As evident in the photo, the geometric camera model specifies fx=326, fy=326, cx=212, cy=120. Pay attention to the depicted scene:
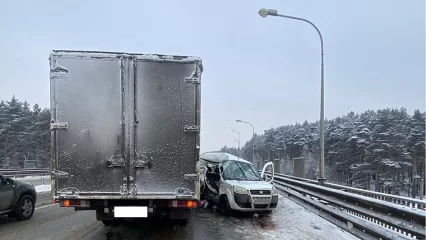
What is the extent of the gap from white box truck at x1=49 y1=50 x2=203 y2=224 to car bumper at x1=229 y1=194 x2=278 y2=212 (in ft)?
11.5

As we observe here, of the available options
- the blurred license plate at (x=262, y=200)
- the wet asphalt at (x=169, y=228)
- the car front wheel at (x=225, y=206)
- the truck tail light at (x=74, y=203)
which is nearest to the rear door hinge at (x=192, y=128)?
the truck tail light at (x=74, y=203)

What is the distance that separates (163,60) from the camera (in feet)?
18.2

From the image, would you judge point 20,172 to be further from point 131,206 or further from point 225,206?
point 131,206

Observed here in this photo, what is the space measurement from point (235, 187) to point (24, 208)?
5.49 meters

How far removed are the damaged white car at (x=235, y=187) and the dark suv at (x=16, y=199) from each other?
5005 mm

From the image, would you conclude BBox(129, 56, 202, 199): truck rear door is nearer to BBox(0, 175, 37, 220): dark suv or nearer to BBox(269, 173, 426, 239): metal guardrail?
BBox(269, 173, 426, 239): metal guardrail

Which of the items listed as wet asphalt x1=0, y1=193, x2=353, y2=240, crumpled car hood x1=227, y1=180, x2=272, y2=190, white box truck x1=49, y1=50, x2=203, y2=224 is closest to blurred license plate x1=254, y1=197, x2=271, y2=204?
crumpled car hood x1=227, y1=180, x2=272, y2=190

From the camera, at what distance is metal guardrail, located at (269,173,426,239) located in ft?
16.2

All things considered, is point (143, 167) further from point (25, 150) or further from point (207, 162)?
point (25, 150)

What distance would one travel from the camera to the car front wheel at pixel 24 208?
8.15m

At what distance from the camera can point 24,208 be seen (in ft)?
27.3

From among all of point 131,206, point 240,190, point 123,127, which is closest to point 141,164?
point 123,127

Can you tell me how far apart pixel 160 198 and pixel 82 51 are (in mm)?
2786

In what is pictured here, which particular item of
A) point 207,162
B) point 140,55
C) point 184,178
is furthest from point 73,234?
Result: point 207,162
